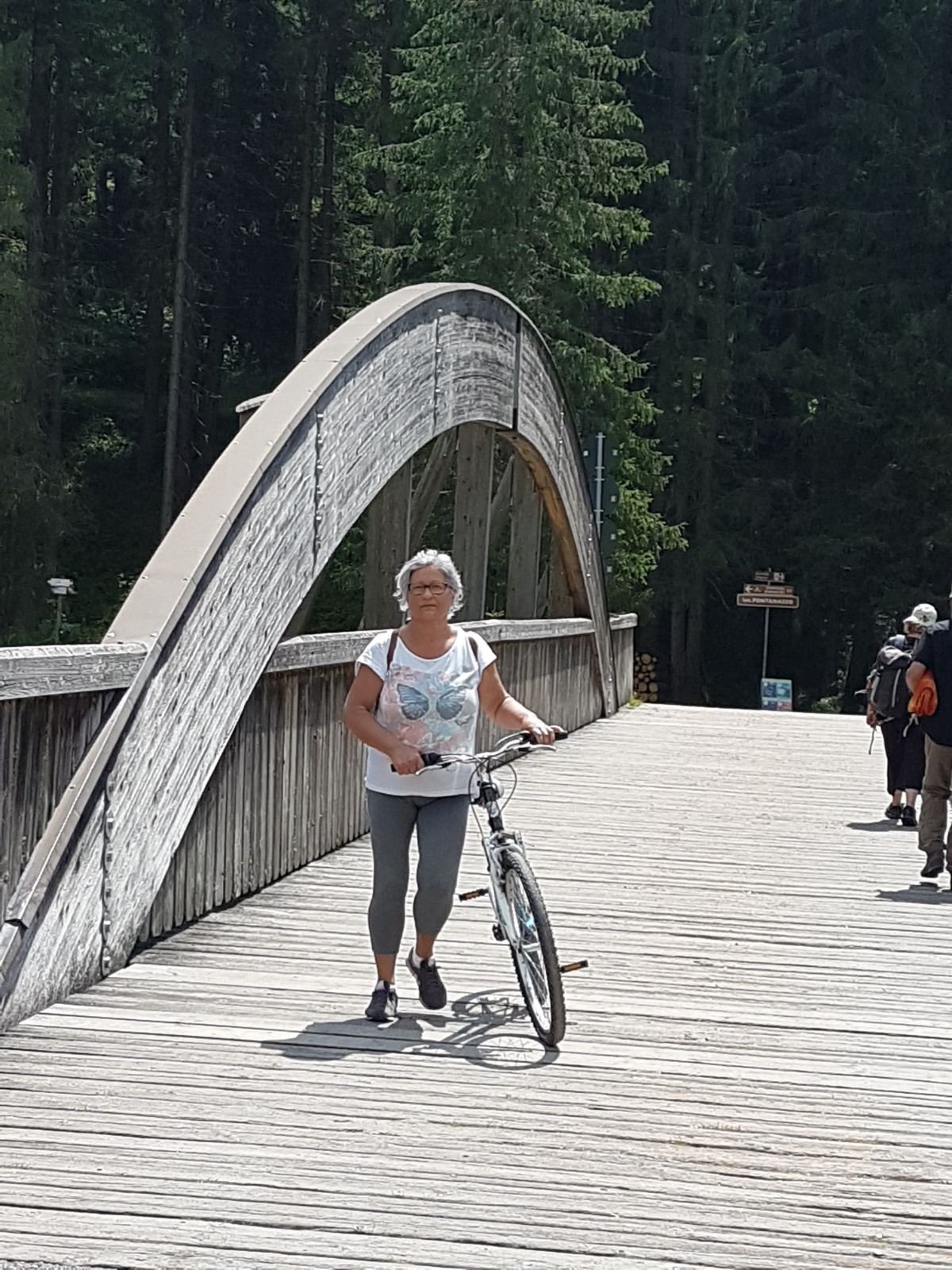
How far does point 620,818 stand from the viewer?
1080 cm

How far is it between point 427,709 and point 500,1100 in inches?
47.1

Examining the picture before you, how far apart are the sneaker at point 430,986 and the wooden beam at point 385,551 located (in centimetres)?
410

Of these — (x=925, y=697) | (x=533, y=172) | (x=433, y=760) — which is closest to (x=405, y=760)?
(x=433, y=760)

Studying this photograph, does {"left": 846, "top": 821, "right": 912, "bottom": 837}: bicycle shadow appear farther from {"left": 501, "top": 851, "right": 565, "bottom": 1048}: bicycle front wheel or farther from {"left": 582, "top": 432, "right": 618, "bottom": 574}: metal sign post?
{"left": 582, "top": 432, "right": 618, "bottom": 574}: metal sign post

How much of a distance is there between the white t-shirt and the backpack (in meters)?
6.15

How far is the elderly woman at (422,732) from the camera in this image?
215 inches

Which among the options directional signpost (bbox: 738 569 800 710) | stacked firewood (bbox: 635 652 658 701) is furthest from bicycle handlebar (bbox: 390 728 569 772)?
stacked firewood (bbox: 635 652 658 701)

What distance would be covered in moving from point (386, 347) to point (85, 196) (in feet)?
119

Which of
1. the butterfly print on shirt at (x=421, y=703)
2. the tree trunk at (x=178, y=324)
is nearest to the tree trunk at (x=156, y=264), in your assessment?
the tree trunk at (x=178, y=324)

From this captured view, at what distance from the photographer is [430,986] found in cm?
563

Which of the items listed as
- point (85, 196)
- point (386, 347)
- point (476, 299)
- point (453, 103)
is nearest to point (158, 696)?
point (386, 347)

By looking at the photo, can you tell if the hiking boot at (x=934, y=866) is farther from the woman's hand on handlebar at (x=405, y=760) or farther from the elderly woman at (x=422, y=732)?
the woman's hand on handlebar at (x=405, y=760)

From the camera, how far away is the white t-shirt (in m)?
5.45

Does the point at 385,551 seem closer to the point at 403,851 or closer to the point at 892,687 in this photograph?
the point at 892,687
